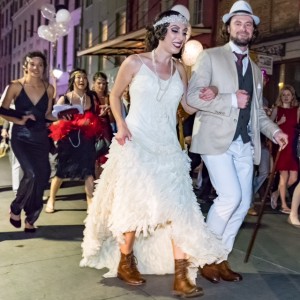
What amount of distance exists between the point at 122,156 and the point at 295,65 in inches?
403

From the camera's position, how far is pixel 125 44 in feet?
53.9

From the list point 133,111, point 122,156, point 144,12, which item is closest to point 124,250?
point 122,156

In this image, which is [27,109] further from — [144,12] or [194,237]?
[144,12]

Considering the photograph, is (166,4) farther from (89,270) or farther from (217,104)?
(89,270)

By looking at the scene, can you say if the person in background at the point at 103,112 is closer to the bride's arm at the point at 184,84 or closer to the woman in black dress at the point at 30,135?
the woman in black dress at the point at 30,135

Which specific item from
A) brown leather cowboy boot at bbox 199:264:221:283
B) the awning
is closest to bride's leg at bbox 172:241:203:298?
brown leather cowboy boot at bbox 199:264:221:283

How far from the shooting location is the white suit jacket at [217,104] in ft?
12.4

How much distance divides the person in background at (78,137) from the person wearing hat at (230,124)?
8.75ft

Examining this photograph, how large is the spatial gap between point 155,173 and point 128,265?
0.76 m

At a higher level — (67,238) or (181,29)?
(181,29)

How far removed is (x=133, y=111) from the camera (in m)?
3.72

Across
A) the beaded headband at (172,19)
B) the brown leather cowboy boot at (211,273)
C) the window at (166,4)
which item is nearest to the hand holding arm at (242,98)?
the beaded headband at (172,19)

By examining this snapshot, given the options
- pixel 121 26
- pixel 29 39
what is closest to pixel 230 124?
pixel 121 26

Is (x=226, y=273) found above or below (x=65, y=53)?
below
